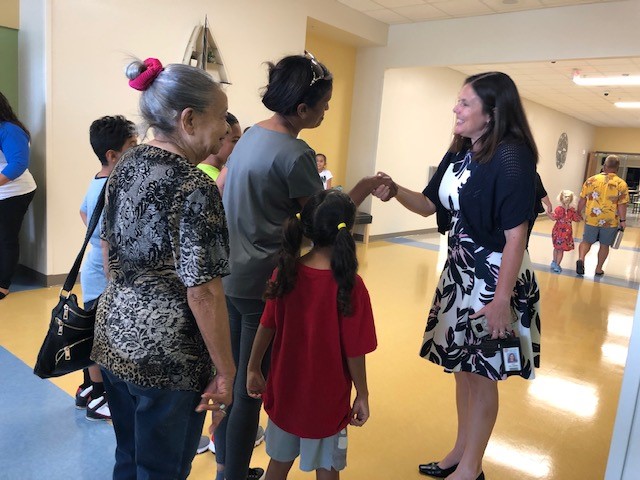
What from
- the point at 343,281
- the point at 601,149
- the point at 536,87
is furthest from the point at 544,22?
the point at 601,149

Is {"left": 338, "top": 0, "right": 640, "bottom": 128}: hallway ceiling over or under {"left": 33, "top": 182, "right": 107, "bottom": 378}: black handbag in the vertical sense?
over

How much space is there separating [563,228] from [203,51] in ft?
16.4

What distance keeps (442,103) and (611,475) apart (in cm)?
820

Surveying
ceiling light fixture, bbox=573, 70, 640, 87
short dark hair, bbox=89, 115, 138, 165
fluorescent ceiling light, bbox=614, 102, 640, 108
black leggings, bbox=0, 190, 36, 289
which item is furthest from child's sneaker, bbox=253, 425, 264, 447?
fluorescent ceiling light, bbox=614, 102, 640, 108

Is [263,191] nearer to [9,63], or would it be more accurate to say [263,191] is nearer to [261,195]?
[261,195]

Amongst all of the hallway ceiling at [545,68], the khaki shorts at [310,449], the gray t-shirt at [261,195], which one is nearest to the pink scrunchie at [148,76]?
the gray t-shirt at [261,195]

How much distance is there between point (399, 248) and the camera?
7449mm

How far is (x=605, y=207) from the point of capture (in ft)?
21.2

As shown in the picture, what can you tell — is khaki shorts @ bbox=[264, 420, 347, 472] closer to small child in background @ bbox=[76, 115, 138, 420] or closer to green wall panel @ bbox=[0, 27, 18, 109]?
small child in background @ bbox=[76, 115, 138, 420]

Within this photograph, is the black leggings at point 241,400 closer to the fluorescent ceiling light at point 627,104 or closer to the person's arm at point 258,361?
the person's arm at point 258,361

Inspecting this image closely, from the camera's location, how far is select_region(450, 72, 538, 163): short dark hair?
1638 millimetres

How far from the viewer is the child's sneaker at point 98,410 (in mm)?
2232

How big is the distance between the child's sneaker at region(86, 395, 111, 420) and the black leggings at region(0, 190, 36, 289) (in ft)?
6.98

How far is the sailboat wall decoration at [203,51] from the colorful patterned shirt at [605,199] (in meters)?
4.91
